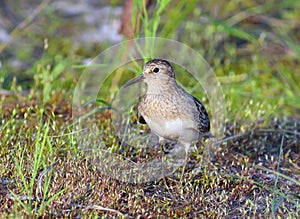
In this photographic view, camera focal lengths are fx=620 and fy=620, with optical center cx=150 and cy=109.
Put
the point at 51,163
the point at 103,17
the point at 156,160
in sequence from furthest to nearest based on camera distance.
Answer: the point at 103,17, the point at 156,160, the point at 51,163

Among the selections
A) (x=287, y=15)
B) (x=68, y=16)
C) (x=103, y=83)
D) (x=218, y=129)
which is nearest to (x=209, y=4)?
(x=287, y=15)

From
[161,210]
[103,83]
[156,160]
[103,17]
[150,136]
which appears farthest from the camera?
[103,17]

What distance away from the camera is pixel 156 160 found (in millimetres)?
4883

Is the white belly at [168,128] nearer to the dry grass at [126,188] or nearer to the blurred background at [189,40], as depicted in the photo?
the dry grass at [126,188]

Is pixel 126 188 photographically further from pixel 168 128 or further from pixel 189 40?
pixel 189 40

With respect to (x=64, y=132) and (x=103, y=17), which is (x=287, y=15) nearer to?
(x=103, y=17)

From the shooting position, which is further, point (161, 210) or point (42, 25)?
point (42, 25)

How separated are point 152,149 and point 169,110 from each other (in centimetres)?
59

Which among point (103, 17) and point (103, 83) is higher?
point (103, 17)

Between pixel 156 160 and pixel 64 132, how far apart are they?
0.80 metres

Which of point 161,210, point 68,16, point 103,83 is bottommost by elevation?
point 161,210

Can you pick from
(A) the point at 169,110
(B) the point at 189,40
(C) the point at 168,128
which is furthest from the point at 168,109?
(B) the point at 189,40

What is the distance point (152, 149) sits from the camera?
5.07m

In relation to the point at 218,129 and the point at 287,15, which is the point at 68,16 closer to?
the point at 287,15
